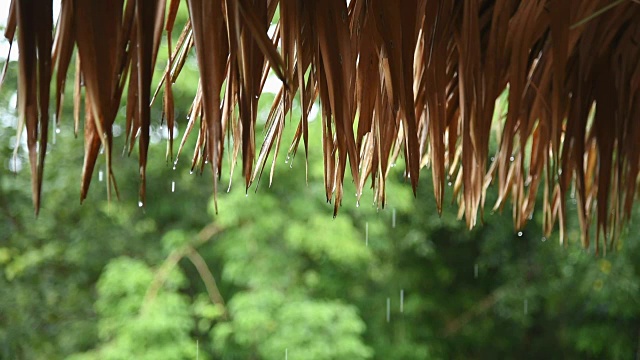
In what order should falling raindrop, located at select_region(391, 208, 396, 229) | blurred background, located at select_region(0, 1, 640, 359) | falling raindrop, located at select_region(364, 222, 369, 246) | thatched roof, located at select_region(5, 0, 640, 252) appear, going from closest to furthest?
thatched roof, located at select_region(5, 0, 640, 252) < blurred background, located at select_region(0, 1, 640, 359) < falling raindrop, located at select_region(364, 222, 369, 246) < falling raindrop, located at select_region(391, 208, 396, 229)

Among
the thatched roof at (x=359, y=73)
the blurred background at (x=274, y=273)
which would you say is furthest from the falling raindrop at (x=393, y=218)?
the thatched roof at (x=359, y=73)

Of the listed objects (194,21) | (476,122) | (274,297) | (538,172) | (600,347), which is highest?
(194,21)

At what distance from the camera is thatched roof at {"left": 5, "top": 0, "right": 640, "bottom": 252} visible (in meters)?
0.88

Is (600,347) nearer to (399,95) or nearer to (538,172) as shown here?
(538,172)

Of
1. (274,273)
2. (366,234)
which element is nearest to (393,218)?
(366,234)

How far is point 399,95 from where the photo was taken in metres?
1.14

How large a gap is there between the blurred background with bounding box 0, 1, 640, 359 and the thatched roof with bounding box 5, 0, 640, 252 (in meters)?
3.77

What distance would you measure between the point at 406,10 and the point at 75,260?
5.40 meters

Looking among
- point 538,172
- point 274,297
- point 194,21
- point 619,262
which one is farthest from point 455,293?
point 194,21

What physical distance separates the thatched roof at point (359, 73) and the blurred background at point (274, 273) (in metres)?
3.77

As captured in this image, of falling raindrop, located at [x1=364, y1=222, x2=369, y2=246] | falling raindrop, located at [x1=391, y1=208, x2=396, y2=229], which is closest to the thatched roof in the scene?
falling raindrop, located at [x1=364, y1=222, x2=369, y2=246]

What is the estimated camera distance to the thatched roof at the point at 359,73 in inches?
34.5

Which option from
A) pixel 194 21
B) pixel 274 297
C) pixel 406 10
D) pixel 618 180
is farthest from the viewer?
pixel 274 297

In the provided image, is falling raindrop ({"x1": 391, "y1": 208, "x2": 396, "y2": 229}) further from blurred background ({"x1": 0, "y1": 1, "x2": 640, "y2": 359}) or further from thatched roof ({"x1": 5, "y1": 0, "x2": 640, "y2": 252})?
thatched roof ({"x1": 5, "y1": 0, "x2": 640, "y2": 252})
